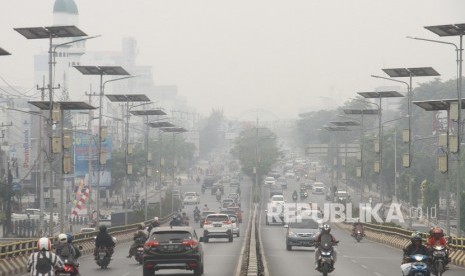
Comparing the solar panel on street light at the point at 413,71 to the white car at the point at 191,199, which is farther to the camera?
the white car at the point at 191,199

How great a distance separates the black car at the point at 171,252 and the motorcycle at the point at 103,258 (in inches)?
293

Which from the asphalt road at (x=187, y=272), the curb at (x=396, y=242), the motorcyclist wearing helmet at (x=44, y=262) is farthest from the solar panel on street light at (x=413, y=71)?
the motorcyclist wearing helmet at (x=44, y=262)

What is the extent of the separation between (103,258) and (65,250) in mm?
14935

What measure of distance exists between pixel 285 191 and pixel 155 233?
472 ft

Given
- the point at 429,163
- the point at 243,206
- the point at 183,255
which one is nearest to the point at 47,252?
the point at 183,255

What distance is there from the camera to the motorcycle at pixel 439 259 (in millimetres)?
33509

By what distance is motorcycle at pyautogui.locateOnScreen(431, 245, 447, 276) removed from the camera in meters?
33.5

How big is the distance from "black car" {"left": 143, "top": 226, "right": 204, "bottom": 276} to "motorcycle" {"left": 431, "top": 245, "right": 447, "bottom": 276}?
6925 mm

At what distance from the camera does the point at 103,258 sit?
41094 millimetres

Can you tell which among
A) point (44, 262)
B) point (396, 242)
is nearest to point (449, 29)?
point (396, 242)

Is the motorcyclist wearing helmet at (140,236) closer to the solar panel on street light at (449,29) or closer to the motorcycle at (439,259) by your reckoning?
the motorcycle at (439,259)

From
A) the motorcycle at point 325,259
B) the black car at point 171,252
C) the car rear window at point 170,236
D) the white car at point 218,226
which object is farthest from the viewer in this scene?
the white car at point 218,226

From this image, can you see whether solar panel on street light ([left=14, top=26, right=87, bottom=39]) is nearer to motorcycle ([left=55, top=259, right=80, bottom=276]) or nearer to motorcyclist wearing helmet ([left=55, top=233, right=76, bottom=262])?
motorcyclist wearing helmet ([left=55, top=233, right=76, bottom=262])

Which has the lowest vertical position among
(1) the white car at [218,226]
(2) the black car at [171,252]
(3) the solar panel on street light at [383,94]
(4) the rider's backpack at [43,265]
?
(1) the white car at [218,226]
